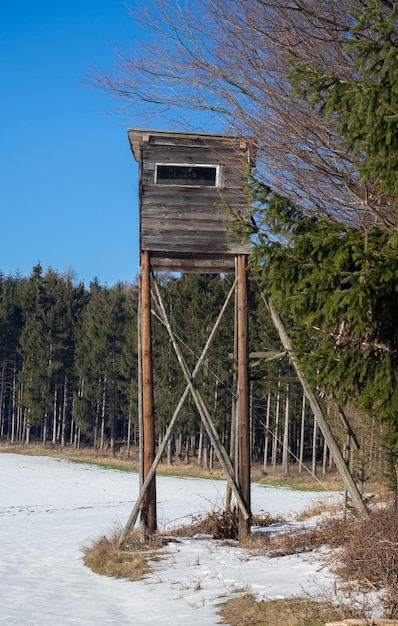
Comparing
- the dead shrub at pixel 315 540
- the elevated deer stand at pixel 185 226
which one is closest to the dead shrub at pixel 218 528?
the elevated deer stand at pixel 185 226

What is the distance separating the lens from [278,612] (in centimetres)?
697

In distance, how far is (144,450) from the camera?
12.9 meters

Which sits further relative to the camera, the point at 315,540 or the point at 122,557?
the point at 122,557

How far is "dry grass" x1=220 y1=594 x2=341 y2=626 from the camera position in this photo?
6.55 metres

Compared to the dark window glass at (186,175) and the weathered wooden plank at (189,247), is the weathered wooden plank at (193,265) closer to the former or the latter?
the weathered wooden plank at (189,247)

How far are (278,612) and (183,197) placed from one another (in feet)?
27.3

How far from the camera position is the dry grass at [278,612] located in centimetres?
655

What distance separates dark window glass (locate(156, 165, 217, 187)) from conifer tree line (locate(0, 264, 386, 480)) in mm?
27239

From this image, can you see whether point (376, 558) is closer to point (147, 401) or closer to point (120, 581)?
point (120, 581)

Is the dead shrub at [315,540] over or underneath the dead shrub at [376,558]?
underneath

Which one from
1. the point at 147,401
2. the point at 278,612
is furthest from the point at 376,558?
the point at 147,401

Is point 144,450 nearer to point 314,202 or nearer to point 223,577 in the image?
point 223,577

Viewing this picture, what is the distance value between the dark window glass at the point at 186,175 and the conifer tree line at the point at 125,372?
2724 centimetres

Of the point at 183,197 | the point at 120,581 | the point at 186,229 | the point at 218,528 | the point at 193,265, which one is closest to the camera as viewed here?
the point at 120,581
